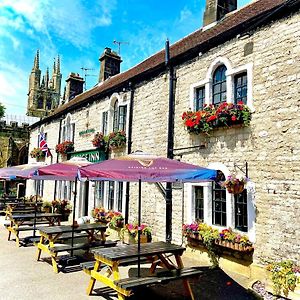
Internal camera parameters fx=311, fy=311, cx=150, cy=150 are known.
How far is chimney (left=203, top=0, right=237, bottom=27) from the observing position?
1116cm

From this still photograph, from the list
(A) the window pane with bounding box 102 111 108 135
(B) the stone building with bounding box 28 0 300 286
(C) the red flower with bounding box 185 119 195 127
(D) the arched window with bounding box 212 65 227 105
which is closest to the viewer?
(B) the stone building with bounding box 28 0 300 286

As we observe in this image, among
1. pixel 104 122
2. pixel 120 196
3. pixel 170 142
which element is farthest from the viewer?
pixel 104 122

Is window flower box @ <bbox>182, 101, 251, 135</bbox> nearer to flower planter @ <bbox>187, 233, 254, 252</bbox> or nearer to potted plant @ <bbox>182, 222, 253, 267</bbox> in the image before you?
potted plant @ <bbox>182, 222, 253, 267</bbox>

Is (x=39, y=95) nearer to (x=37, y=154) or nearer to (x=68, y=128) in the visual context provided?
(x=37, y=154)

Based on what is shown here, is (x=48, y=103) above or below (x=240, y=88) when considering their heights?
above

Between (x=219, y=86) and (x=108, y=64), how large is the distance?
1176 centimetres

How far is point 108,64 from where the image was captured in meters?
19.0

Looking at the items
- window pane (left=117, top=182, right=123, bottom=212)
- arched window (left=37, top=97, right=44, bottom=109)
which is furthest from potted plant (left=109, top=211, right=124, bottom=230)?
arched window (left=37, top=97, right=44, bottom=109)

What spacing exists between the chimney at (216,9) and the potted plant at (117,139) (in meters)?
5.23

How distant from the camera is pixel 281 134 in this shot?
6730 millimetres

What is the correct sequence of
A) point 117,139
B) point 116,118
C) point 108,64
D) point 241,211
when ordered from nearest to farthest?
1. point 241,211
2. point 117,139
3. point 116,118
4. point 108,64

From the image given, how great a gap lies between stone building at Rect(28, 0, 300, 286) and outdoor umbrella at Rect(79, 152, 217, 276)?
5.64ft

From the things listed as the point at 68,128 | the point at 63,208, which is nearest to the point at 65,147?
the point at 68,128

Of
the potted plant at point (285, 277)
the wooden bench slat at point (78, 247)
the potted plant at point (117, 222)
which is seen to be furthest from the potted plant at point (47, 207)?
the potted plant at point (285, 277)
